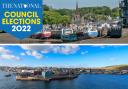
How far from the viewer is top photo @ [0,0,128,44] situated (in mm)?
5016

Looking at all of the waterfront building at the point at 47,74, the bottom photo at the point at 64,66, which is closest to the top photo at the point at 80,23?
the bottom photo at the point at 64,66

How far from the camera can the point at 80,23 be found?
5.36 metres

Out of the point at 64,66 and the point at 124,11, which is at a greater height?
the point at 124,11

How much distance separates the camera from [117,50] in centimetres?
469

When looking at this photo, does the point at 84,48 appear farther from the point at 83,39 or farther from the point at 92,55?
the point at 83,39

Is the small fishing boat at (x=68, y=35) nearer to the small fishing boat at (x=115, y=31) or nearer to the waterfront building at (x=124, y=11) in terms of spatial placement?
the small fishing boat at (x=115, y=31)

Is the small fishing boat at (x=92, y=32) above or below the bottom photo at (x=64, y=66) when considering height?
above

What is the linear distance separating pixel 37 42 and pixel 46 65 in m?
0.33

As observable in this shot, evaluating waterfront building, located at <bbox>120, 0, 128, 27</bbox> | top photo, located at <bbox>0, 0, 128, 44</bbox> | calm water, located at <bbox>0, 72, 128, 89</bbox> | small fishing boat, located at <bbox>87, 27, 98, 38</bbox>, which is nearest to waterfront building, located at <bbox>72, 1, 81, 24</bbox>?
top photo, located at <bbox>0, 0, 128, 44</bbox>

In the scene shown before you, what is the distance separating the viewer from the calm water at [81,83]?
4750 mm

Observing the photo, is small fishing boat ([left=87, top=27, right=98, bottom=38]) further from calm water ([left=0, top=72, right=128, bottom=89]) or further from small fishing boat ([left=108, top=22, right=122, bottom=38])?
calm water ([left=0, top=72, right=128, bottom=89])

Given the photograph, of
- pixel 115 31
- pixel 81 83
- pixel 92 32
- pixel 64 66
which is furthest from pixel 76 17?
pixel 81 83

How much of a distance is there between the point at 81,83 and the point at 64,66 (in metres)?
0.25

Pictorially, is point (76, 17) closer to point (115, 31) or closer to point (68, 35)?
point (68, 35)
